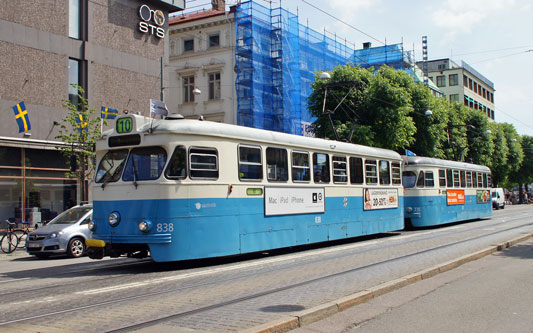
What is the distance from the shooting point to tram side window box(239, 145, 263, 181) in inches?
470

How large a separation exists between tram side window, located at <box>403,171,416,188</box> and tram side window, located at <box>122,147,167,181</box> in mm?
14291

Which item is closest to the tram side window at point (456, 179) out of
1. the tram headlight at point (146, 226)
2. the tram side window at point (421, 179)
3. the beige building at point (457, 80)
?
the tram side window at point (421, 179)

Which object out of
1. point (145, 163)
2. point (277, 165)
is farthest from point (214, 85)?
point (145, 163)

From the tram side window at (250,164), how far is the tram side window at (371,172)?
5721mm

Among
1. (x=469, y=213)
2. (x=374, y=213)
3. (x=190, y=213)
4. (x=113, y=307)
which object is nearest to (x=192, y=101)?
(x=469, y=213)

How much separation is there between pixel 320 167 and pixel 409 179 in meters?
9.07

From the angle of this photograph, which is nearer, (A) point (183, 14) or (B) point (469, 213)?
(B) point (469, 213)

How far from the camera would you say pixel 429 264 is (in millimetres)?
11008

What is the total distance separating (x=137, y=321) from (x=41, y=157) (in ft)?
64.8

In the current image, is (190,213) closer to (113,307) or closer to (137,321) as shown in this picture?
(113,307)

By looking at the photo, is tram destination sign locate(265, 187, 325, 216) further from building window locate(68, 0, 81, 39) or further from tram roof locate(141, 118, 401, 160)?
building window locate(68, 0, 81, 39)

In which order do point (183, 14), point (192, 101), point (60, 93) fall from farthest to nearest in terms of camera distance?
point (183, 14)
point (192, 101)
point (60, 93)

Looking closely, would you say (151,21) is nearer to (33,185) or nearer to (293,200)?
(33,185)

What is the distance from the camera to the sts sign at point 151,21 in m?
28.3
